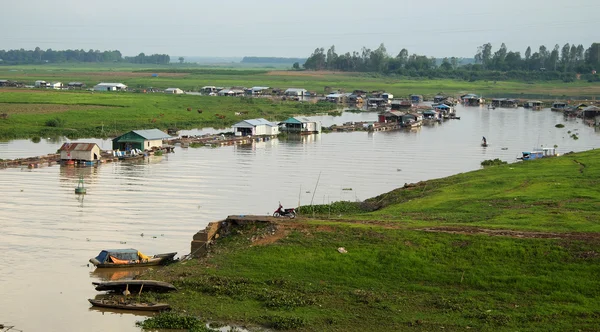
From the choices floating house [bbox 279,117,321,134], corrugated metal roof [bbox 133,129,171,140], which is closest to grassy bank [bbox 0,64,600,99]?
floating house [bbox 279,117,321,134]

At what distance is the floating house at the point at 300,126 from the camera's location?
54625 mm

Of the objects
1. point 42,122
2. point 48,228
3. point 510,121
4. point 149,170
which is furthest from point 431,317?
point 510,121

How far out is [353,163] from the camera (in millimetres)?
39188

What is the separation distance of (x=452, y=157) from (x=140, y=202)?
69.0 ft

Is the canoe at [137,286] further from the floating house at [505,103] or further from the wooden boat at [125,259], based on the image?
the floating house at [505,103]

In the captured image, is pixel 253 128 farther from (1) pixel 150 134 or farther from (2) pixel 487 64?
(2) pixel 487 64

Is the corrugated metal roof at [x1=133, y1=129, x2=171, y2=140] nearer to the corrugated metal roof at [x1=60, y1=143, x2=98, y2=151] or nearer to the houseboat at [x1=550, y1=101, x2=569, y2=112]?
the corrugated metal roof at [x1=60, y1=143, x2=98, y2=151]

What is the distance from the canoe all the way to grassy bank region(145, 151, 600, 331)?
40 centimetres

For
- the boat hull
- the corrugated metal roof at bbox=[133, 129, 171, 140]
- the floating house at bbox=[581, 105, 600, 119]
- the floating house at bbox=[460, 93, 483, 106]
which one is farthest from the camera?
the floating house at bbox=[460, 93, 483, 106]

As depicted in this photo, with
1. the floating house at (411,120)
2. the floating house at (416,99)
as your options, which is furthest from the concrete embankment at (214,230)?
the floating house at (416,99)

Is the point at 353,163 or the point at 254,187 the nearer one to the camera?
the point at 254,187

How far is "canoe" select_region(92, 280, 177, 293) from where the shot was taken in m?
16.1

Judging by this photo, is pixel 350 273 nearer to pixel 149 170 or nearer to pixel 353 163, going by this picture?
pixel 149 170

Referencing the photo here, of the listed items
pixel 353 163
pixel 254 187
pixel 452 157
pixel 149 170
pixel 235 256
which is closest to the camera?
pixel 235 256
